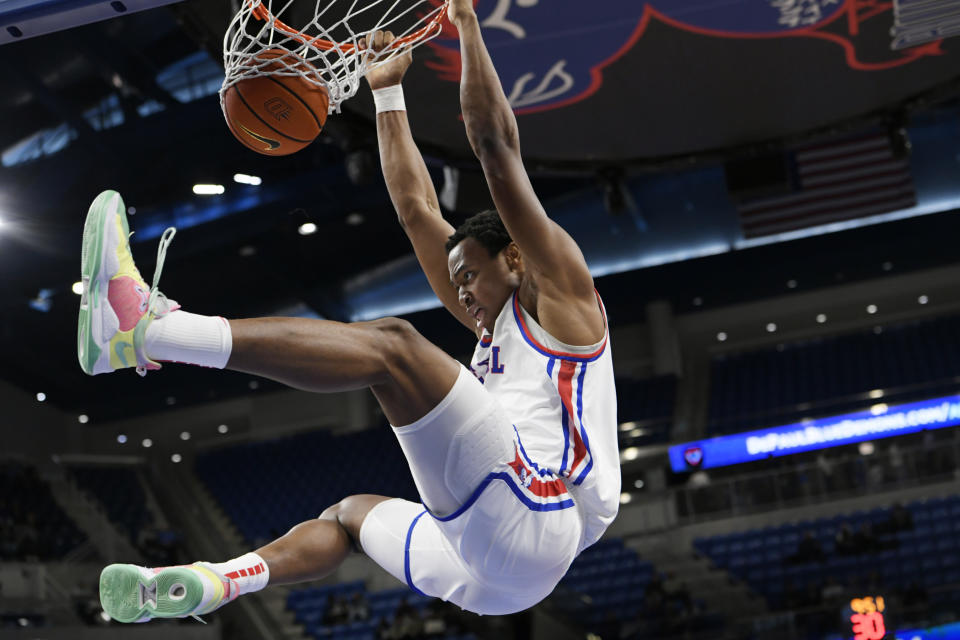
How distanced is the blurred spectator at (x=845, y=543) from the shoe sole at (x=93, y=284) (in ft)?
39.7

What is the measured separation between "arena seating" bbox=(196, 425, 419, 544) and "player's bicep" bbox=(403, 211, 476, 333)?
1429 cm

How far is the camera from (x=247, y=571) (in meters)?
2.94

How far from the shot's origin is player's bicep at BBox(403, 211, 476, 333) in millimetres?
3773

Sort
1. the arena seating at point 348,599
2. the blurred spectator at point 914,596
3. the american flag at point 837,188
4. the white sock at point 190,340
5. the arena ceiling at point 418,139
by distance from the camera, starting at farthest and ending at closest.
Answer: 1. the arena seating at point 348,599
2. the blurred spectator at point 914,596
3. the american flag at point 837,188
4. the arena ceiling at point 418,139
5. the white sock at point 190,340

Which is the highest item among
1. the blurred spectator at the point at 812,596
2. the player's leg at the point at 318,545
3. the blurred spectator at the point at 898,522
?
the blurred spectator at the point at 898,522

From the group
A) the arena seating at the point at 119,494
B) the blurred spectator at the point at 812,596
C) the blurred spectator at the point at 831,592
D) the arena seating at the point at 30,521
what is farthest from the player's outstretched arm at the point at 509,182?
the arena seating at the point at 119,494

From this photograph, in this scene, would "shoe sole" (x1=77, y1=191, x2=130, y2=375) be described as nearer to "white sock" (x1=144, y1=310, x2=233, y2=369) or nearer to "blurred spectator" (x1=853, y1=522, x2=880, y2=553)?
"white sock" (x1=144, y1=310, x2=233, y2=369)

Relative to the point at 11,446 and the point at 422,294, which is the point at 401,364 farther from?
the point at 11,446

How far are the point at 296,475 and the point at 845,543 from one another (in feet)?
35.0

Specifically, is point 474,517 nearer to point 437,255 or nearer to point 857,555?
point 437,255

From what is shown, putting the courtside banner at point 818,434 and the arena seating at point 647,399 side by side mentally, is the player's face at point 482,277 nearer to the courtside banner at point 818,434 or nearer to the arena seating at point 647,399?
the courtside banner at point 818,434

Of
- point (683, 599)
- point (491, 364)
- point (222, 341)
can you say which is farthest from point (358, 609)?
point (222, 341)

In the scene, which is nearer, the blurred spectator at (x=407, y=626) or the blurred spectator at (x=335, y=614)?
the blurred spectator at (x=407, y=626)

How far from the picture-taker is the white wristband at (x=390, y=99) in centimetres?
404
